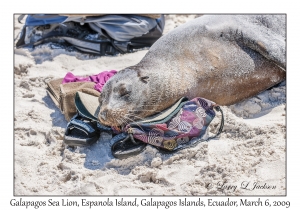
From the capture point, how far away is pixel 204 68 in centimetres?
400

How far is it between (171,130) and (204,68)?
0.69 metres

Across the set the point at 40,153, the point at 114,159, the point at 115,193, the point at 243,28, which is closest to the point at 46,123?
the point at 40,153

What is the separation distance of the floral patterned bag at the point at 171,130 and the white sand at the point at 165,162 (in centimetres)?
7

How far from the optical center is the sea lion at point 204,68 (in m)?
3.69

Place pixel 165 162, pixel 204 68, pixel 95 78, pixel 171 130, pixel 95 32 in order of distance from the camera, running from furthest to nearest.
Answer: pixel 95 32 < pixel 95 78 < pixel 204 68 < pixel 171 130 < pixel 165 162

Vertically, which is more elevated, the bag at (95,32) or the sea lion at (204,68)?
the bag at (95,32)

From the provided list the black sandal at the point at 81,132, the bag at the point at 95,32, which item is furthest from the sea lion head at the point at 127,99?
the bag at the point at 95,32

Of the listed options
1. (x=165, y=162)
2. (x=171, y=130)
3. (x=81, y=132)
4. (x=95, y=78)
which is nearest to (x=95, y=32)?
(x=95, y=78)

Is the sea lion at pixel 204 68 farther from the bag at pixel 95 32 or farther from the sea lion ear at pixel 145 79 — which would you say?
the bag at pixel 95 32

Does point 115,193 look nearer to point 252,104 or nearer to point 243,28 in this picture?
point 252,104

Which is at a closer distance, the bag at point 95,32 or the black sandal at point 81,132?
the black sandal at point 81,132

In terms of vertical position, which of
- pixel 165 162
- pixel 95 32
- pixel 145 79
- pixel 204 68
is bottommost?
pixel 165 162

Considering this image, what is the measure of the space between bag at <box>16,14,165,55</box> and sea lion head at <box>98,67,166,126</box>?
1599 mm

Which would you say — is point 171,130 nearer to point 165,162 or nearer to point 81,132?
point 165,162
